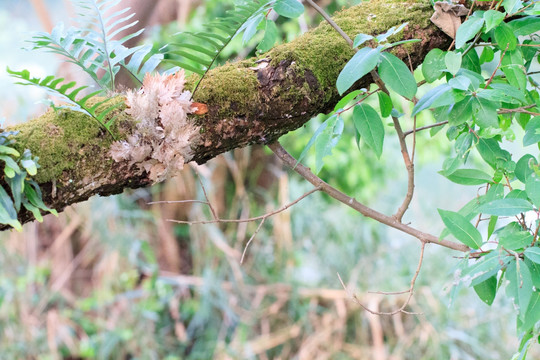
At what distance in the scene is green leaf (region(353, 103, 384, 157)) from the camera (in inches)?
29.9

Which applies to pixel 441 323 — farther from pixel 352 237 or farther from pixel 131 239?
pixel 131 239

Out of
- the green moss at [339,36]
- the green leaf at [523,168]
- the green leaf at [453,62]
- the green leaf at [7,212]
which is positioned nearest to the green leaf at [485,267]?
the green leaf at [523,168]

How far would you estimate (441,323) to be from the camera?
241cm

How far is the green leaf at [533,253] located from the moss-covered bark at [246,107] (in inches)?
14.1

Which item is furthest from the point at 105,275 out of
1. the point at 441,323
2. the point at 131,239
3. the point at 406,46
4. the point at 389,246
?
the point at 406,46

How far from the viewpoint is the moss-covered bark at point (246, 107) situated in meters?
0.76

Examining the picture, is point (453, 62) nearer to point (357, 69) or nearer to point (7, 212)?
point (357, 69)

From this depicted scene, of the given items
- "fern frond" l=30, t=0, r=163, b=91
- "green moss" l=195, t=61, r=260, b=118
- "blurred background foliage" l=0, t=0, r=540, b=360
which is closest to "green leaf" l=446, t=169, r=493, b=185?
"green moss" l=195, t=61, r=260, b=118

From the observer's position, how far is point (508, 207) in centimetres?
70

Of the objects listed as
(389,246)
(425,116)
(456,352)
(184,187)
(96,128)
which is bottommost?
(456,352)

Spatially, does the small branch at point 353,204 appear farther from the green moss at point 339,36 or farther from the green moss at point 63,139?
the green moss at point 63,139

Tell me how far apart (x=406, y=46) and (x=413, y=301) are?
1.85 m

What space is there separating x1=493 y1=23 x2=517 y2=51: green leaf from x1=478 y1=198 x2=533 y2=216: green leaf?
0.76 feet

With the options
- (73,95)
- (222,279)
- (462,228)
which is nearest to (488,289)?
(462,228)
